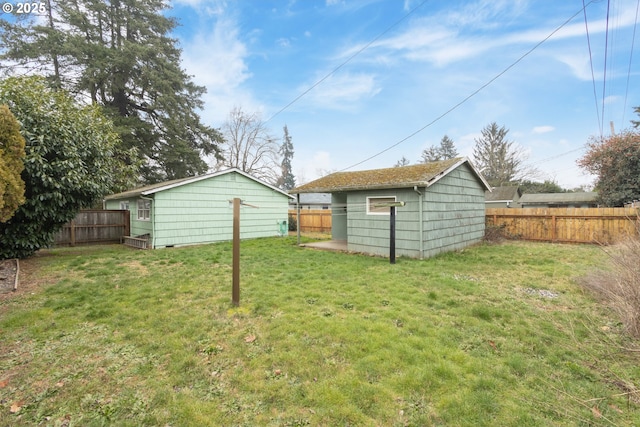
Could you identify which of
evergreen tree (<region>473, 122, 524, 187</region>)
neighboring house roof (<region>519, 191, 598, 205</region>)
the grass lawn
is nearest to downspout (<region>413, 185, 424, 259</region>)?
the grass lawn

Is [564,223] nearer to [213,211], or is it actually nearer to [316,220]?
[316,220]

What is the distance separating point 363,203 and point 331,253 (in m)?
2.02

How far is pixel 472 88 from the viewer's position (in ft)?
32.7

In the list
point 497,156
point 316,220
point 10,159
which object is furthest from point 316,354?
point 497,156

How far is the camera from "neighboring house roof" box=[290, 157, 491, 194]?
8273 mm

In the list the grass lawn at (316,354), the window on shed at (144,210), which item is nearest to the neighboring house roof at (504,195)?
the grass lawn at (316,354)

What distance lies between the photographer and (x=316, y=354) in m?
3.05

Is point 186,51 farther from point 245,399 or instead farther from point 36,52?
point 245,399

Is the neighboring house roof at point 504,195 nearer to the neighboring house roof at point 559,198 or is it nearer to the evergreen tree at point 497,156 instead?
the neighboring house roof at point 559,198

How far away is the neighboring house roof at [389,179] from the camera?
827cm

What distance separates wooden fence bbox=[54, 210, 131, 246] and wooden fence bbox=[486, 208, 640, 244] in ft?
57.0

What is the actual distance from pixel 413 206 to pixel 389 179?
1.27 metres

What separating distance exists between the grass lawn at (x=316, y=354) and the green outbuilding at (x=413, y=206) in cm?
271

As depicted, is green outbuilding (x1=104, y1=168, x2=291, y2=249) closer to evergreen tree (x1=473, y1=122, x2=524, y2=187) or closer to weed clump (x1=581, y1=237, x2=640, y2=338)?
weed clump (x1=581, y1=237, x2=640, y2=338)
